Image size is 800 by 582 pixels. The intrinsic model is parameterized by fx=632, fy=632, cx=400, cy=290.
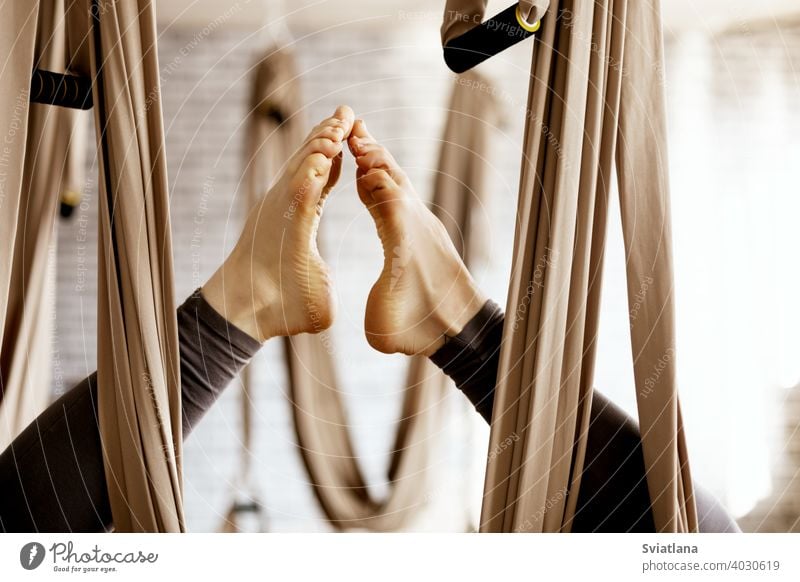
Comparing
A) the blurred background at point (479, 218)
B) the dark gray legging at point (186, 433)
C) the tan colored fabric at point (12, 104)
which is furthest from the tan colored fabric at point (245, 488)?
the tan colored fabric at point (12, 104)

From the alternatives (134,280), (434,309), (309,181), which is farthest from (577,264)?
(134,280)

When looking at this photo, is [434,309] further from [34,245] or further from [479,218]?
[34,245]

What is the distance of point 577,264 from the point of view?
1.67 ft

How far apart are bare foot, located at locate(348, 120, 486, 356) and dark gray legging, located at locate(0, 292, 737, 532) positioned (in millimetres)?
40

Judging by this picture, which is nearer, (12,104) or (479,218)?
(12,104)

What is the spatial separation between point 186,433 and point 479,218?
1.19 ft

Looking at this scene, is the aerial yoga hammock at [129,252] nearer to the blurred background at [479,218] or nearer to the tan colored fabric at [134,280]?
the tan colored fabric at [134,280]

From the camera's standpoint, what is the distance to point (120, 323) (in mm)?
489
